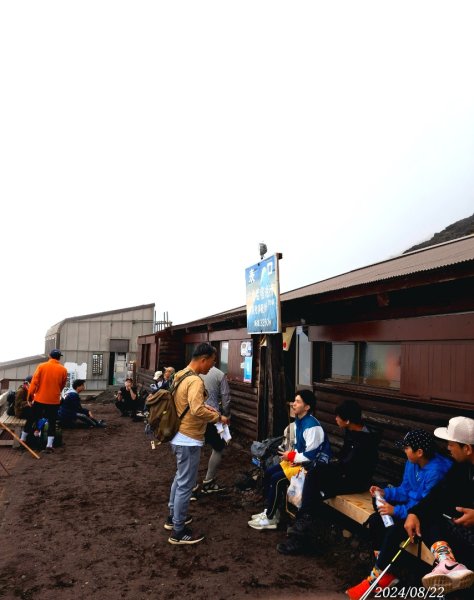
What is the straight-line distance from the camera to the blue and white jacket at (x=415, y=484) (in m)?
3.64

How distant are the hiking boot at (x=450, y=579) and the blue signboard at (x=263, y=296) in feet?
12.4

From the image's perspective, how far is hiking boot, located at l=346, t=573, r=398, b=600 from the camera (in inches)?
139

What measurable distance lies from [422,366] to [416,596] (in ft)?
7.90

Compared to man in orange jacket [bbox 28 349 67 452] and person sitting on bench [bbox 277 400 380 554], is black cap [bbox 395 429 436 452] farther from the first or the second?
man in orange jacket [bbox 28 349 67 452]

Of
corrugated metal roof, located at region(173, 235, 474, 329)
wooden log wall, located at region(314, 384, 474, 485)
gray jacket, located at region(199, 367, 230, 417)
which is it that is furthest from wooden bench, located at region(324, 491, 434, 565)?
gray jacket, located at region(199, 367, 230, 417)

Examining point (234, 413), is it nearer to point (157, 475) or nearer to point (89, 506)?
point (157, 475)

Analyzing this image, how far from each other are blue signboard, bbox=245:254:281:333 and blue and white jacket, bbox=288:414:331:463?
181 centimetres

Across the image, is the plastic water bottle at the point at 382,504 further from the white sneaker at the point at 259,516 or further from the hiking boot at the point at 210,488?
the hiking boot at the point at 210,488

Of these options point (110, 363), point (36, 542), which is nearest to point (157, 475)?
point (36, 542)

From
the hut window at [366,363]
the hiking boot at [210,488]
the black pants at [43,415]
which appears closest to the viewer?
the hut window at [366,363]

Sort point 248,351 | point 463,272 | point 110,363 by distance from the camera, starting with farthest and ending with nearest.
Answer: point 110,363
point 248,351
point 463,272

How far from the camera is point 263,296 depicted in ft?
22.7

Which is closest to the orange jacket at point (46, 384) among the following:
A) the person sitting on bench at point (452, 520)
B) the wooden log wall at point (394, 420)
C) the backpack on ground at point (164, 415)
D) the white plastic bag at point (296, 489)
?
the backpack on ground at point (164, 415)

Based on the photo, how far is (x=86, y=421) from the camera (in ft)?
41.0
